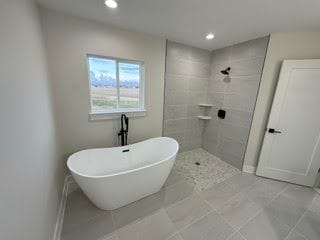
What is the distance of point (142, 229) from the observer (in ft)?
5.02

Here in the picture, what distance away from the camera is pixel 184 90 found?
3.06m

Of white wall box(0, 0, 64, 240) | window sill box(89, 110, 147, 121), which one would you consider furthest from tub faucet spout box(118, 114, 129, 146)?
white wall box(0, 0, 64, 240)

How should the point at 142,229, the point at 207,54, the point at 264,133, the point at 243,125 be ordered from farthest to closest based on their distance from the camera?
1. the point at 207,54
2. the point at 243,125
3. the point at 264,133
4. the point at 142,229

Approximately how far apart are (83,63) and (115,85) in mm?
586

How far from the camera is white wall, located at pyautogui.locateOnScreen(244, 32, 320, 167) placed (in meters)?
2.01

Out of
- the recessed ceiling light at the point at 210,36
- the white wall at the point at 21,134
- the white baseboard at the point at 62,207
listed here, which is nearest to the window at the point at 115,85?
the white wall at the point at 21,134

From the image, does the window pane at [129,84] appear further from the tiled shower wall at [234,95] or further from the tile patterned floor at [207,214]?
the tiled shower wall at [234,95]

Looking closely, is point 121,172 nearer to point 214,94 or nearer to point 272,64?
point 214,94

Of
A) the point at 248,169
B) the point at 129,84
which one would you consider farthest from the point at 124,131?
the point at 248,169

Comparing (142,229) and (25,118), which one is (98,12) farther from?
(142,229)

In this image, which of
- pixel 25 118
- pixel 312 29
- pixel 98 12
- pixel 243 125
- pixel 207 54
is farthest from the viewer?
pixel 207 54

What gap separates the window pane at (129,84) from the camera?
245 centimetres

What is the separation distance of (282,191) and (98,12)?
12.4 feet

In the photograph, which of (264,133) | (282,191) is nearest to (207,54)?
(264,133)
